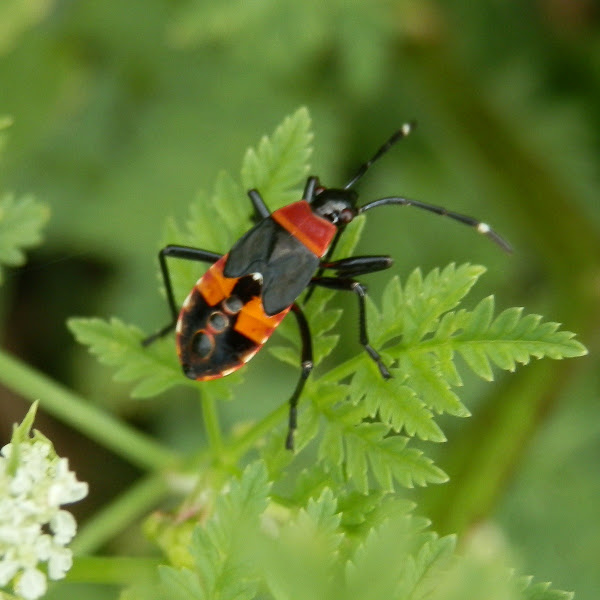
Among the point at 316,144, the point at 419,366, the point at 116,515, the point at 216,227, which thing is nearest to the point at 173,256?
the point at 216,227

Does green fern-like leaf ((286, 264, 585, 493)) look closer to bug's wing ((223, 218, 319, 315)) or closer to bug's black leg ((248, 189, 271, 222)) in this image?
bug's wing ((223, 218, 319, 315))

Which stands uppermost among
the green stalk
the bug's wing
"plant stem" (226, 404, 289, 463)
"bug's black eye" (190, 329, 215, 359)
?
the bug's wing

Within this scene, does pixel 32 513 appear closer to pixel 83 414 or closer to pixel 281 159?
pixel 83 414

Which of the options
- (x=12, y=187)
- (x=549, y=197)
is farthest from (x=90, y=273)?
(x=549, y=197)

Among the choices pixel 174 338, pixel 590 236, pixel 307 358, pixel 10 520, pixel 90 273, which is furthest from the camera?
pixel 90 273

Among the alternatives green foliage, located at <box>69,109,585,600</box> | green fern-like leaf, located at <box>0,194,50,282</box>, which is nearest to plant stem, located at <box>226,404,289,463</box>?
green foliage, located at <box>69,109,585,600</box>

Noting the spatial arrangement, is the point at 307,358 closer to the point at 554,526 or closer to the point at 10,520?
the point at 10,520
